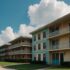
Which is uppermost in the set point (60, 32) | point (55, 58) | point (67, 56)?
point (60, 32)

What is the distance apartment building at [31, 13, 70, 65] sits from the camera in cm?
3766

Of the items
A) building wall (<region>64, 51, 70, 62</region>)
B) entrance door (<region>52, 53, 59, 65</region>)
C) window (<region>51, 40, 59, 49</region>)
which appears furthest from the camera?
entrance door (<region>52, 53, 59, 65</region>)

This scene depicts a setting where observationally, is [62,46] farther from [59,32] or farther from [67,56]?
[59,32]

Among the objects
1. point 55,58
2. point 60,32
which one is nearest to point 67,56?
point 60,32

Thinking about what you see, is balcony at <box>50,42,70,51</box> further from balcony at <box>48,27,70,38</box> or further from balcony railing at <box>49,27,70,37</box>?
balcony railing at <box>49,27,70,37</box>

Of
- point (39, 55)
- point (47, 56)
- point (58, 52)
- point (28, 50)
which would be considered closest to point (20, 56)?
point (28, 50)

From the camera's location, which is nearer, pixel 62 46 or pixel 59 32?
pixel 62 46

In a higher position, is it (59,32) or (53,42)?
(59,32)

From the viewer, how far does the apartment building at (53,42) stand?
37.7 meters

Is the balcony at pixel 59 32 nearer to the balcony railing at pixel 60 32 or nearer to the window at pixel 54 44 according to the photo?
the balcony railing at pixel 60 32

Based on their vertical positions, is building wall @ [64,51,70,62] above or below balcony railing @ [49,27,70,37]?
below

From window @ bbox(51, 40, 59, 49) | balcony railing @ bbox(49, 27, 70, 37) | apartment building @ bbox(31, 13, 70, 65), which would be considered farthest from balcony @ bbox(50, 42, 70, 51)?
balcony railing @ bbox(49, 27, 70, 37)

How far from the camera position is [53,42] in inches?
1727

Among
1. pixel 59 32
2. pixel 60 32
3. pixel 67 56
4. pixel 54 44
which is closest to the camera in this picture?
pixel 67 56
